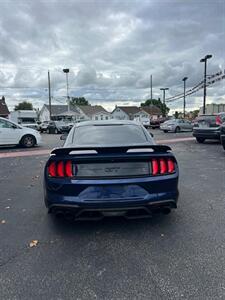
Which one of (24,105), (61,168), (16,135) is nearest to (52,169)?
(61,168)

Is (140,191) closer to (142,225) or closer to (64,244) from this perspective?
(142,225)

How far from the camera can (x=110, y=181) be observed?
140 inches

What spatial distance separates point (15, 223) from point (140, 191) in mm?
1953

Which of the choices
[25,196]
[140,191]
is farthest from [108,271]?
[25,196]

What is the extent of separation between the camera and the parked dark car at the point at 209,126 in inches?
586

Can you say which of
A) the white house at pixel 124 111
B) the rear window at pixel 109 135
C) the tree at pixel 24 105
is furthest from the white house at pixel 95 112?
the rear window at pixel 109 135

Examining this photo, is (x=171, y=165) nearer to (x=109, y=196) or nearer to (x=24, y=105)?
(x=109, y=196)

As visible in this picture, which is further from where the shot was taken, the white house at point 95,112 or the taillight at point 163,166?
the white house at point 95,112

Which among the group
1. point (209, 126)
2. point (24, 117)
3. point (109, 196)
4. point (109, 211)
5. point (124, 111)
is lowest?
point (109, 211)

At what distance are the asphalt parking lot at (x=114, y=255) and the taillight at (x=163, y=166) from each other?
0.82 meters

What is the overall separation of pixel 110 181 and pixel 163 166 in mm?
732

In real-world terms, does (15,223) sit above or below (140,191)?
below

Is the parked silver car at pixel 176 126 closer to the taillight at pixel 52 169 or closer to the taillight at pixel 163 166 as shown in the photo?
the taillight at pixel 163 166

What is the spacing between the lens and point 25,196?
5.62m
